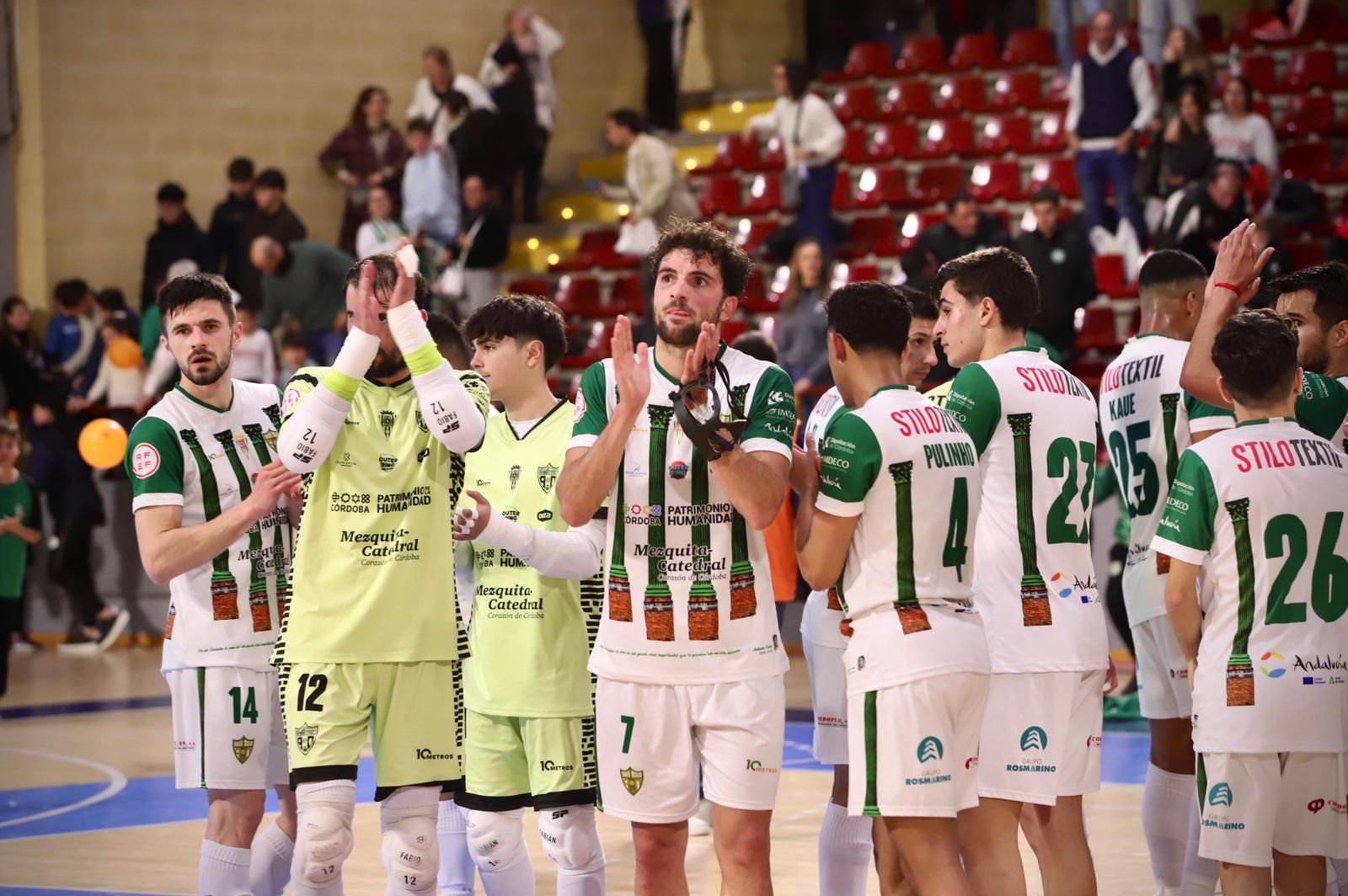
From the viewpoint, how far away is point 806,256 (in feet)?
45.1

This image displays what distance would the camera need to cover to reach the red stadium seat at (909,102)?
18656mm

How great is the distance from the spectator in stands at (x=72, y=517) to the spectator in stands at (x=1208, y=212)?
955 cm

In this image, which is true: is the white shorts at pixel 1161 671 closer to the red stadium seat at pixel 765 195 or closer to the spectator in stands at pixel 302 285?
the spectator in stands at pixel 302 285

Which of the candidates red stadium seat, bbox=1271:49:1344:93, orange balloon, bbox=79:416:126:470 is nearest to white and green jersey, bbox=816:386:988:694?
orange balloon, bbox=79:416:126:470

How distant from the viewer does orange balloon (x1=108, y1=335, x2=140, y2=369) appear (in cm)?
1642

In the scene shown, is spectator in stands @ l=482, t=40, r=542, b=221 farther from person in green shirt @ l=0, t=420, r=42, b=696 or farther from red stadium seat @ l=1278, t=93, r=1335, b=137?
red stadium seat @ l=1278, t=93, r=1335, b=137

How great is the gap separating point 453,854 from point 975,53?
14294mm

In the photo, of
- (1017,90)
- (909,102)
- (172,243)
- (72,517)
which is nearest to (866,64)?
(909,102)

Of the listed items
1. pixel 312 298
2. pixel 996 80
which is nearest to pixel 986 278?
pixel 312 298

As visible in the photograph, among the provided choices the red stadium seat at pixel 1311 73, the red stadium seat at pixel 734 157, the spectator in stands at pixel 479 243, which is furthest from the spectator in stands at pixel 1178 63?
the spectator in stands at pixel 479 243

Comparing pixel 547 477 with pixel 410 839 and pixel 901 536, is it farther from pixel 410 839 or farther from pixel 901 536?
pixel 901 536

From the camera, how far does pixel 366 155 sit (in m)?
19.0

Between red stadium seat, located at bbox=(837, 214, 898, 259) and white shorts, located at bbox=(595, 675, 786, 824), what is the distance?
488 inches

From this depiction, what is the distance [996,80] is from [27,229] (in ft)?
32.8
